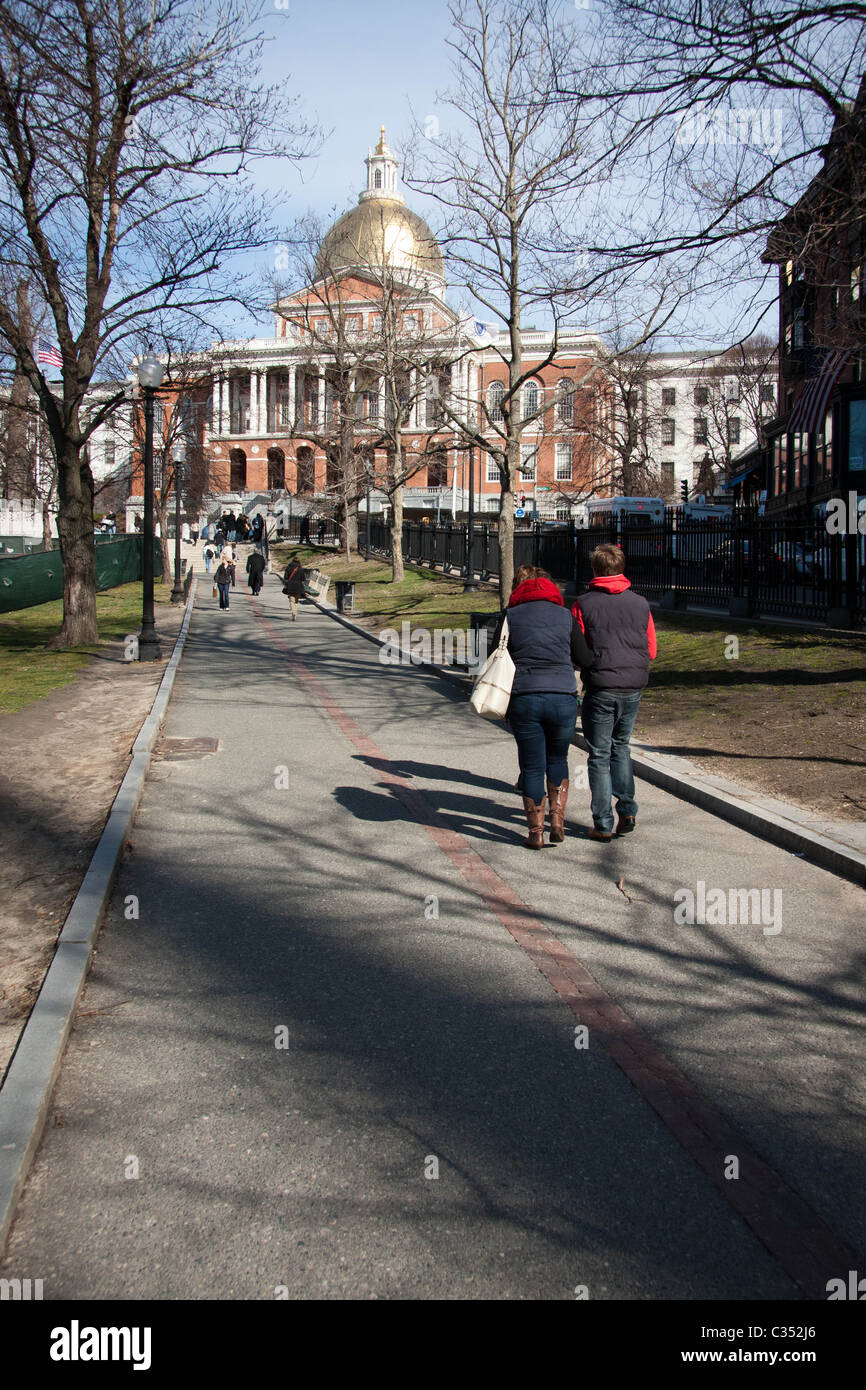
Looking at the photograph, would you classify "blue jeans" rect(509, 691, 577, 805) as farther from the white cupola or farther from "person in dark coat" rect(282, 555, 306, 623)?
the white cupola

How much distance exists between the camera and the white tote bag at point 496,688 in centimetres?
757

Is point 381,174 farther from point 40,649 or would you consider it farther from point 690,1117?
point 690,1117

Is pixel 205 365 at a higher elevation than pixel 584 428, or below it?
below

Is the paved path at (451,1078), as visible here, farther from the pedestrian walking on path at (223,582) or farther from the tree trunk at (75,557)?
the pedestrian walking on path at (223,582)

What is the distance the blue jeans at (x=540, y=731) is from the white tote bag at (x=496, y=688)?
12 cm

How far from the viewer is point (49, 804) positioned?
27.8 ft

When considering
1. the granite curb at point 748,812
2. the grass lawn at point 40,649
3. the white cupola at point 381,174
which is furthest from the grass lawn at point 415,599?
the white cupola at point 381,174

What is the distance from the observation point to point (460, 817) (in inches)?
335

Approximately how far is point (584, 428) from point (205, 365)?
140ft

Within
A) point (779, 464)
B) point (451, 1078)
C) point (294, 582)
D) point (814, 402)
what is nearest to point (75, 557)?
point (294, 582)
